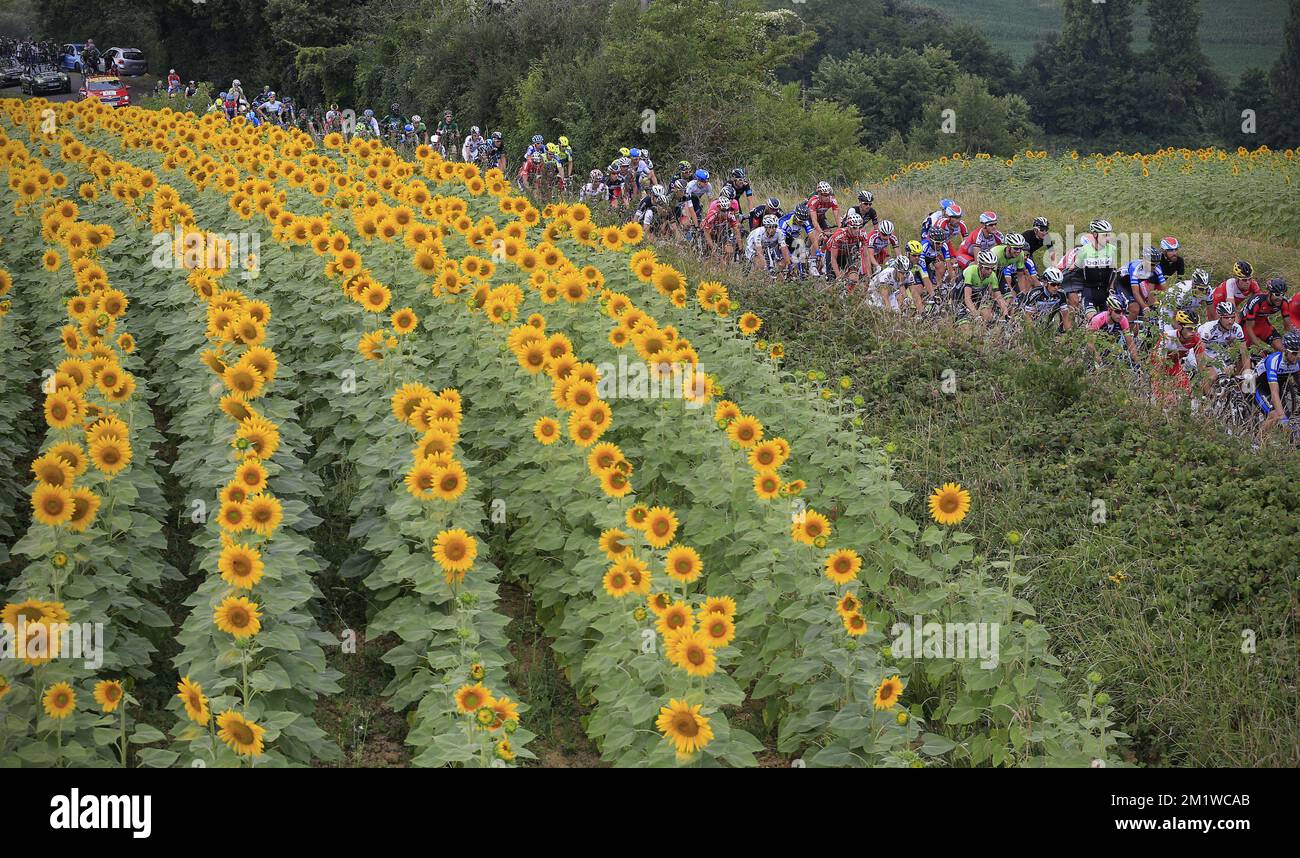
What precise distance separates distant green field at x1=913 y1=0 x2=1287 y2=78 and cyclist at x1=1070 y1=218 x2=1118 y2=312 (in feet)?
231

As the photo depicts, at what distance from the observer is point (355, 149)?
43.9 feet

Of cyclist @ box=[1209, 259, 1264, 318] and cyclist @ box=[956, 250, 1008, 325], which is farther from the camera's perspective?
cyclist @ box=[956, 250, 1008, 325]

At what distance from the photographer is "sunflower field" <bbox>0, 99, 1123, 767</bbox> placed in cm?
537

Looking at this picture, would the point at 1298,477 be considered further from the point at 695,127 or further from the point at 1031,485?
the point at 695,127

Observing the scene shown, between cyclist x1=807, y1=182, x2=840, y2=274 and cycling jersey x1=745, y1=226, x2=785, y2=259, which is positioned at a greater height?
cyclist x1=807, y1=182, x2=840, y2=274

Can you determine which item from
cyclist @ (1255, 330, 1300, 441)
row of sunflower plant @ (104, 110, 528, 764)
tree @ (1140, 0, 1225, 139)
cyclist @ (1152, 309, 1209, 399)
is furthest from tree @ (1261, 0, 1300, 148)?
row of sunflower plant @ (104, 110, 528, 764)

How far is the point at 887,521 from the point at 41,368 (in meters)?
7.04

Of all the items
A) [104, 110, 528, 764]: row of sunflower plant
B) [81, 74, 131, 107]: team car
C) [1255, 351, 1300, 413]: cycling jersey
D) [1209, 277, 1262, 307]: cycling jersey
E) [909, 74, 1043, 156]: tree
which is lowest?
[104, 110, 528, 764]: row of sunflower plant

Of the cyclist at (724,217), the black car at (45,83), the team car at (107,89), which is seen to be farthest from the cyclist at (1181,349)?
the black car at (45,83)

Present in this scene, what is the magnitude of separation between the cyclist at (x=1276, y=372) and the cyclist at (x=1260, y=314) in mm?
1284

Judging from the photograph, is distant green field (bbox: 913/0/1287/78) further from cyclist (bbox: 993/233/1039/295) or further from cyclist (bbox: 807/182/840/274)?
cyclist (bbox: 993/233/1039/295)

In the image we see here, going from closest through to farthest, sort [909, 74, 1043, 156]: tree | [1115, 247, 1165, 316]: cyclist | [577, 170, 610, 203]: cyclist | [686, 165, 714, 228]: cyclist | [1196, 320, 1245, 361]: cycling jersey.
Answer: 1. [1196, 320, 1245, 361]: cycling jersey
2. [1115, 247, 1165, 316]: cyclist
3. [686, 165, 714, 228]: cyclist
4. [577, 170, 610, 203]: cyclist
5. [909, 74, 1043, 156]: tree

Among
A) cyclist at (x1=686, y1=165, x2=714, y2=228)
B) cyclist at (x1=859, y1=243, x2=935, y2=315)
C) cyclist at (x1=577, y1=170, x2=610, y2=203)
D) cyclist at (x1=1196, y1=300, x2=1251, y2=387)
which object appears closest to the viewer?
cyclist at (x1=1196, y1=300, x2=1251, y2=387)

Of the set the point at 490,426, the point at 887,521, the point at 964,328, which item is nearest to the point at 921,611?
the point at 887,521
